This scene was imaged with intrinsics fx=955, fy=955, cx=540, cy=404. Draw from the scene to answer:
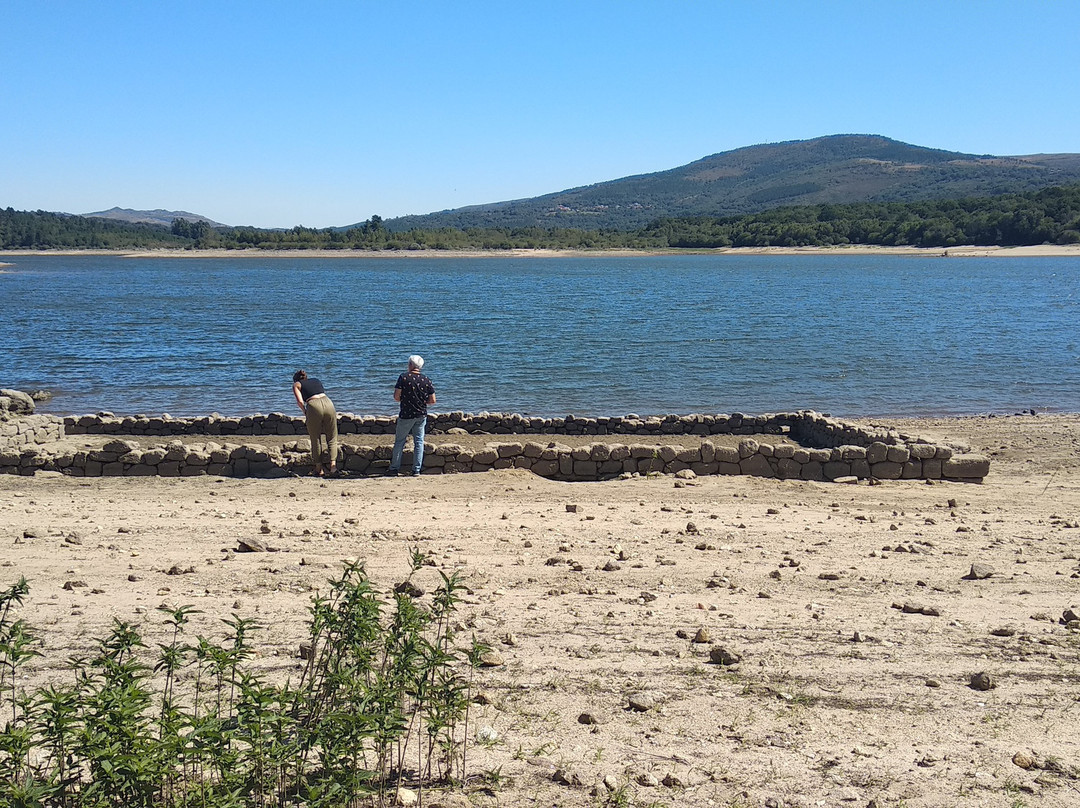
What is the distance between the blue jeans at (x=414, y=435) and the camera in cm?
1259

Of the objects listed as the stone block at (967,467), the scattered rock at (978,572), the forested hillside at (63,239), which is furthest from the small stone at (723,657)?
the forested hillside at (63,239)

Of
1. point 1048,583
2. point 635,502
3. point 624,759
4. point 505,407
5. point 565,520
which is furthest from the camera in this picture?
point 505,407

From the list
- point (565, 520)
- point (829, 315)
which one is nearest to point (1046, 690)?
point (565, 520)

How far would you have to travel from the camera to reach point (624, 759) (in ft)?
16.3

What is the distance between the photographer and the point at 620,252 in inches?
5719

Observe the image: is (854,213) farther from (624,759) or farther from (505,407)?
(624,759)

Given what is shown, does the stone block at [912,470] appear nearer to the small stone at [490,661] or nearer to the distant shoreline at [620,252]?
the small stone at [490,661]

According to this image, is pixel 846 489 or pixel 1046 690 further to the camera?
pixel 846 489

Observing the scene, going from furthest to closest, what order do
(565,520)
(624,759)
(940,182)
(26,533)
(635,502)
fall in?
(940,182) < (635,502) < (565,520) < (26,533) < (624,759)

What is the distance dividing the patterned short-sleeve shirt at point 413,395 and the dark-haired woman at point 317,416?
942 millimetres

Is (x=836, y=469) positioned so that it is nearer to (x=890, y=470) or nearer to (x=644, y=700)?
(x=890, y=470)

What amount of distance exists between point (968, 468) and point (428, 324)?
35.2 meters

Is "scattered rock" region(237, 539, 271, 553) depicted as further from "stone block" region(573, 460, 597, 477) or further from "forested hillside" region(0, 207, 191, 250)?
"forested hillside" region(0, 207, 191, 250)

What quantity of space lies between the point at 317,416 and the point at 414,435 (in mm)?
1286
